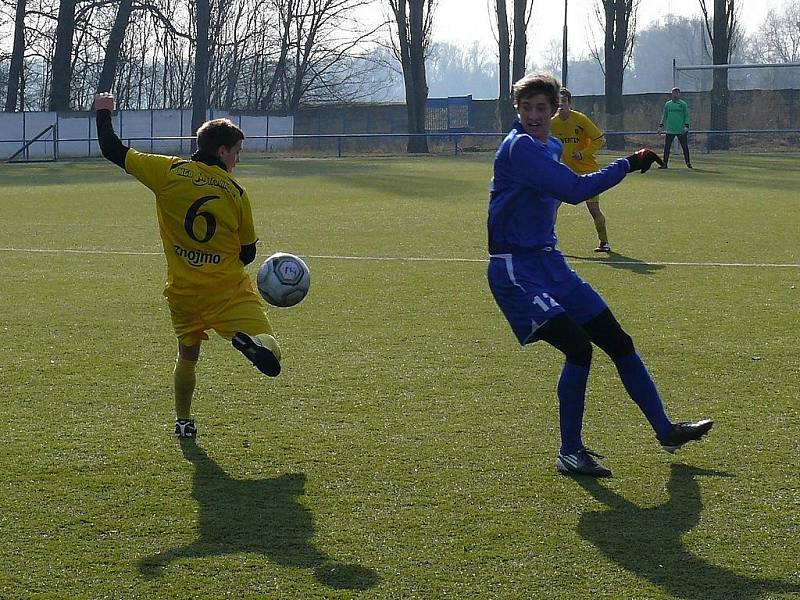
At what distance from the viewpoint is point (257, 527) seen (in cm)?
437

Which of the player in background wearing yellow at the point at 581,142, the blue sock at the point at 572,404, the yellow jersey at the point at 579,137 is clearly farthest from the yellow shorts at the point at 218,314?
the yellow jersey at the point at 579,137

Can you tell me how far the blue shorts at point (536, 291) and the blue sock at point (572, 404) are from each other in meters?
0.22

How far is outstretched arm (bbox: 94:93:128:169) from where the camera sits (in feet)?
18.1

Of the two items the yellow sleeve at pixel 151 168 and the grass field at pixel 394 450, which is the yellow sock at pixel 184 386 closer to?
the grass field at pixel 394 450

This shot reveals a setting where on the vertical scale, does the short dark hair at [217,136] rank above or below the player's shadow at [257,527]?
above

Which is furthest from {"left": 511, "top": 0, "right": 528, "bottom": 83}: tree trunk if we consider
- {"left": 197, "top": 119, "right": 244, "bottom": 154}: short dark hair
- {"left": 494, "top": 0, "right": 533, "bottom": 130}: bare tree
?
{"left": 197, "top": 119, "right": 244, "bottom": 154}: short dark hair

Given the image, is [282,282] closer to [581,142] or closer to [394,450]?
[394,450]

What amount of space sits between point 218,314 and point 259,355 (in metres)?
0.34

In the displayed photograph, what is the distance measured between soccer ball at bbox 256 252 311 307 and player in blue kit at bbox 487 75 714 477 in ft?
4.13

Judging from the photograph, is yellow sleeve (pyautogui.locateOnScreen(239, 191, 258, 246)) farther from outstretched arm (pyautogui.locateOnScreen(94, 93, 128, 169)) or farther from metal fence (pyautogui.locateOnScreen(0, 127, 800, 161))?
metal fence (pyautogui.locateOnScreen(0, 127, 800, 161))

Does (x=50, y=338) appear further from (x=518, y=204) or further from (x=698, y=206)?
(x=698, y=206)

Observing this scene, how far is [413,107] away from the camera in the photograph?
4766cm

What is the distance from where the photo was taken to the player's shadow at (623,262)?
451 inches

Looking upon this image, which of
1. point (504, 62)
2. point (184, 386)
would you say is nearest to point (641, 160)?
point (184, 386)
